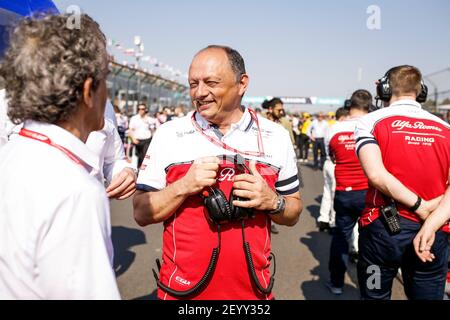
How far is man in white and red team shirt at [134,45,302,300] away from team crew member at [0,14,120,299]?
67 cm

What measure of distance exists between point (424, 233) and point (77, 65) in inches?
81.2

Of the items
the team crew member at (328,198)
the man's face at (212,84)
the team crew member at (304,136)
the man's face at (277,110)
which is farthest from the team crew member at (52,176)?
the team crew member at (304,136)

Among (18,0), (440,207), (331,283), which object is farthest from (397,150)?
(18,0)

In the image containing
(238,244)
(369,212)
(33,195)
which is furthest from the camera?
(369,212)

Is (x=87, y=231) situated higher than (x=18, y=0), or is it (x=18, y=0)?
(x=18, y=0)

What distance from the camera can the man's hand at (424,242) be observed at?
2.12 metres

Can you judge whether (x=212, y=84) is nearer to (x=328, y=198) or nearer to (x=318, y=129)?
(x=328, y=198)

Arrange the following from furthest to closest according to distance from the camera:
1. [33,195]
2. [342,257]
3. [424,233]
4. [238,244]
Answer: [342,257] → [424,233] → [238,244] → [33,195]

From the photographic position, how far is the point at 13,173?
970 mm

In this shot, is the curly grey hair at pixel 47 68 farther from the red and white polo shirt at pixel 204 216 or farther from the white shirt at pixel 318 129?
the white shirt at pixel 318 129

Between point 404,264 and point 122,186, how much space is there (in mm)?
1833

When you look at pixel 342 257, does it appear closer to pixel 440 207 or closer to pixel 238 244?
pixel 440 207

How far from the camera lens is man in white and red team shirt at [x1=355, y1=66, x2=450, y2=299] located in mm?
2215

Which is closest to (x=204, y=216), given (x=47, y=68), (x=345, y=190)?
(x=47, y=68)
